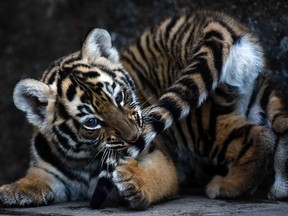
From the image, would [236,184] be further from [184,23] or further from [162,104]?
[184,23]

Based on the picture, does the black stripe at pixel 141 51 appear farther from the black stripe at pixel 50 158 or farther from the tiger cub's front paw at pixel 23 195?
the tiger cub's front paw at pixel 23 195

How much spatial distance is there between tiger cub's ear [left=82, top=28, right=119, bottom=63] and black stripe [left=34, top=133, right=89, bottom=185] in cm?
51

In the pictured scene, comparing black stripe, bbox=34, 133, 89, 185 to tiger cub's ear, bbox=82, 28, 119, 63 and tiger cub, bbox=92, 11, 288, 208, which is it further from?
tiger cub's ear, bbox=82, 28, 119, 63

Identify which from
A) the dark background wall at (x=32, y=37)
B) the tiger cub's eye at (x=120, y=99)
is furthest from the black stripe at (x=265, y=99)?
the dark background wall at (x=32, y=37)

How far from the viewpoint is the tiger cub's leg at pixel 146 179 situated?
3.74 meters

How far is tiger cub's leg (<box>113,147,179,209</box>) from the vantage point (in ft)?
12.3

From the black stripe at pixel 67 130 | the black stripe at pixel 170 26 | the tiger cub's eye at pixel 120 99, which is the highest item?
the black stripe at pixel 170 26

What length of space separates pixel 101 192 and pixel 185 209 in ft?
1.41

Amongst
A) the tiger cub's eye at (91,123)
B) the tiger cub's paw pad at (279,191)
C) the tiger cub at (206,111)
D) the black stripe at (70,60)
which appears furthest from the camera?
the black stripe at (70,60)

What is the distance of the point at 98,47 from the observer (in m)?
4.22

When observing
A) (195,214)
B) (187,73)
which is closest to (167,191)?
(195,214)

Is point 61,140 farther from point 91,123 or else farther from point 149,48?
point 149,48

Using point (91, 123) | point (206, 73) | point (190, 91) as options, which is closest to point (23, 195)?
point (91, 123)

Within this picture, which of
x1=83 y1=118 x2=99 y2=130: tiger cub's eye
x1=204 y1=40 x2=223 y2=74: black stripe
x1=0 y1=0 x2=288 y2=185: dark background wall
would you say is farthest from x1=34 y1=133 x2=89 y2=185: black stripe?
x1=0 y1=0 x2=288 y2=185: dark background wall
